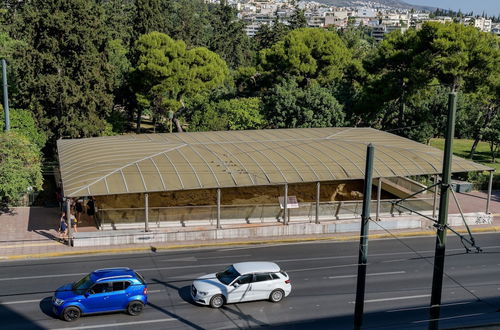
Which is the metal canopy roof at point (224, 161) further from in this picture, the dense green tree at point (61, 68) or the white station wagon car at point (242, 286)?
the dense green tree at point (61, 68)

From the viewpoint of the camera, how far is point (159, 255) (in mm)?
26750

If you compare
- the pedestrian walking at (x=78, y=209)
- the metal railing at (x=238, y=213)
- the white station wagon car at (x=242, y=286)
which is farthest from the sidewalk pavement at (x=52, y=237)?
the white station wagon car at (x=242, y=286)

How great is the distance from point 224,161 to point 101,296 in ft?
42.6

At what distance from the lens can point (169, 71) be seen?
5206 cm

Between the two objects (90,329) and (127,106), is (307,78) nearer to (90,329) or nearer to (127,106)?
(127,106)

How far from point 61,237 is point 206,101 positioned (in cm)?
2687

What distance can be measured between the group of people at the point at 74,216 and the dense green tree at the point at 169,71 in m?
22.5

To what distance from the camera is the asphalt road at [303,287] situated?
1939cm

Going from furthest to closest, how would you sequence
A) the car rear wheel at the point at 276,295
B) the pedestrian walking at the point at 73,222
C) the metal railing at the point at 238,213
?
the metal railing at the point at 238,213, the pedestrian walking at the point at 73,222, the car rear wheel at the point at 276,295

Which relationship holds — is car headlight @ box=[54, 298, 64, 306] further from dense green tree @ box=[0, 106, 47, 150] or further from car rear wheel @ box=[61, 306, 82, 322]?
dense green tree @ box=[0, 106, 47, 150]

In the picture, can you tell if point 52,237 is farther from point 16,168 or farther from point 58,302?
point 58,302

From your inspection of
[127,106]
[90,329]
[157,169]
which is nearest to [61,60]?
[127,106]

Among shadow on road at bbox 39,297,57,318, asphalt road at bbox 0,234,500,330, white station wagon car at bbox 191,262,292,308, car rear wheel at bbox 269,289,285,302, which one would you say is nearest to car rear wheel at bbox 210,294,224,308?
white station wagon car at bbox 191,262,292,308

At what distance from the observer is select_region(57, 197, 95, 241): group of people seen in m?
28.2
